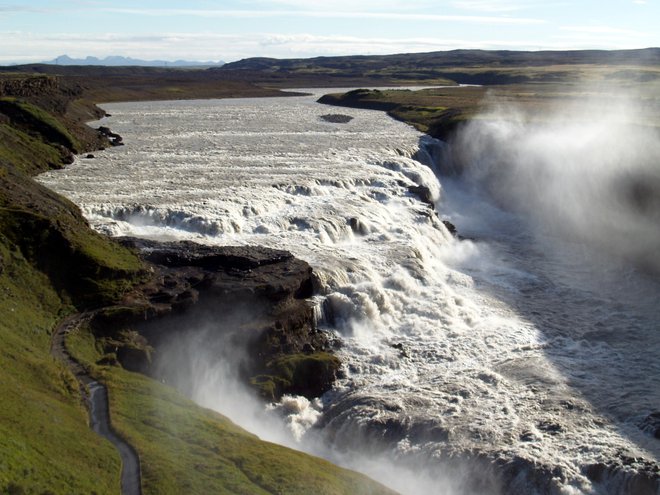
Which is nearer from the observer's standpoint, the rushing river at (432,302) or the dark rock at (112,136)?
the rushing river at (432,302)

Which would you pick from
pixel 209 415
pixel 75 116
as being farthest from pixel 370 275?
pixel 75 116

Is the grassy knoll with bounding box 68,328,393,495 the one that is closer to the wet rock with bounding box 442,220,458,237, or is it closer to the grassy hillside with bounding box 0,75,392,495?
the grassy hillside with bounding box 0,75,392,495

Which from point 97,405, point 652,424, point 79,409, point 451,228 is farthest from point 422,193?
point 79,409

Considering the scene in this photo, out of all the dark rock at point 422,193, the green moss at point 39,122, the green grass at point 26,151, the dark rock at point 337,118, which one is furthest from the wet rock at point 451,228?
the dark rock at point 337,118

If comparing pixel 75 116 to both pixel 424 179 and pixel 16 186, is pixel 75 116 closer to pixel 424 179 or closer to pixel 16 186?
pixel 424 179

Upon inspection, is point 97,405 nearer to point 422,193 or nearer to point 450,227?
point 450,227

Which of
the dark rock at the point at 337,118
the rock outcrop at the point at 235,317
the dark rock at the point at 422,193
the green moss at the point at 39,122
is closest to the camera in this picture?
the rock outcrop at the point at 235,317

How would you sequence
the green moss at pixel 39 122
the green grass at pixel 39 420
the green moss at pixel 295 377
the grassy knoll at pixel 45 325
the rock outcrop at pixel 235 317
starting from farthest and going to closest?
the green moss at pixel 39 122, the green moss at pixel 295 377, the rock outcrop at pixel 235 317, the grassy knoll at pixel 45 325, the green grass at pixel 39 420

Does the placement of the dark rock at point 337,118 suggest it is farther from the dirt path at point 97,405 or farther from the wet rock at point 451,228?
the dirt path at point 97,405
